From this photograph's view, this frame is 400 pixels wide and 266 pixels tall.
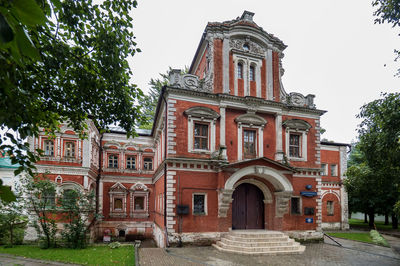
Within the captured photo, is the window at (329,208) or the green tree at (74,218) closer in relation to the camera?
the green tree at (74,218)

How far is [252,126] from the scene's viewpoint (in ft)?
53.7

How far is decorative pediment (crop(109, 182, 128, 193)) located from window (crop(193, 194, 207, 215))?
10545 millimetres

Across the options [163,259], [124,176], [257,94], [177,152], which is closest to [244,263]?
[163,259]

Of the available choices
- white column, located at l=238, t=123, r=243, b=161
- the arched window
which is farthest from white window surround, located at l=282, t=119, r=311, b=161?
the arched window

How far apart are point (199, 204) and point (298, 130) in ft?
26.4

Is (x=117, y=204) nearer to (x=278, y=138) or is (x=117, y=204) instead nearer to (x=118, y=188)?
(x=118, y=188)

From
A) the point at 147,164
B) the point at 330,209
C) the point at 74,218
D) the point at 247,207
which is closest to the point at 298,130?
the point at 247,207

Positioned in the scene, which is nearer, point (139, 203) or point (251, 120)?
point (251, 120)

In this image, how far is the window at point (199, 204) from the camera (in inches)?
573

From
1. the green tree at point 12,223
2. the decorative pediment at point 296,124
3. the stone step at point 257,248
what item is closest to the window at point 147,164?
the green tree at point 12,223

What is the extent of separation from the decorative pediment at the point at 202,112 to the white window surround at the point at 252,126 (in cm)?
148

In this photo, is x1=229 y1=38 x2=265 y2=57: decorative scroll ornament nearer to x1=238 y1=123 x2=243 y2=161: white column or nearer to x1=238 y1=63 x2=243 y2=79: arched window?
x1=238 y1=63 x2=243 y2=79: arched window

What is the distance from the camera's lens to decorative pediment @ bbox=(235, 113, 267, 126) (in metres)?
16.0

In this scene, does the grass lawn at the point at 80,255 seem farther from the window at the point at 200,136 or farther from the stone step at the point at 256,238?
the window at the point at 200,136
